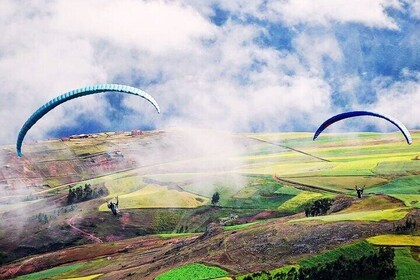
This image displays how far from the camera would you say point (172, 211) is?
81.9 m

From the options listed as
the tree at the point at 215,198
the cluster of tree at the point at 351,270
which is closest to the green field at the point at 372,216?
the cluster of tree at the point at 351,270

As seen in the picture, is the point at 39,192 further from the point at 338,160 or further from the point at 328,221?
the point at 328,221

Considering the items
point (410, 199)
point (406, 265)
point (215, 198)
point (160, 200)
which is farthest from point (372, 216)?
point (160, 200)

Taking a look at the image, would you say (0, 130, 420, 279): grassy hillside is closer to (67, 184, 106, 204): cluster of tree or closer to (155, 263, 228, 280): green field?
(155, 263, 228, 280): green field

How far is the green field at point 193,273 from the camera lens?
4625cm

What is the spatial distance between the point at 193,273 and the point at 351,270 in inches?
517

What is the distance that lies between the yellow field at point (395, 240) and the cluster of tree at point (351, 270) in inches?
45.9

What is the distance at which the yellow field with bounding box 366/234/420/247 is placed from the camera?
42.7 meters

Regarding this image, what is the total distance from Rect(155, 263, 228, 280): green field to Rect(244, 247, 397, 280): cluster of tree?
4.07 m

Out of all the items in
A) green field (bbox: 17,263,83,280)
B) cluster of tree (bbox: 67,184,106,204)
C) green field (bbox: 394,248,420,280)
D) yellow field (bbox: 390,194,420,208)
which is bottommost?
green field (bbox: 17,263,83,280)

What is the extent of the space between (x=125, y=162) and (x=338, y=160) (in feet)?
154

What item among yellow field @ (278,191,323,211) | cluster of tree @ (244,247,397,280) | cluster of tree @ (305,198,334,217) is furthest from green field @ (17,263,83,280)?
yellow field @ (278,191,323,211)

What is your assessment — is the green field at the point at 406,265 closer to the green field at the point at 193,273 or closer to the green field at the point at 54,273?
the green field at the point at 193,273

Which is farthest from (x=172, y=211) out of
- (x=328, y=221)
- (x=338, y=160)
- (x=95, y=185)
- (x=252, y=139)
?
(x=252, y=139)
